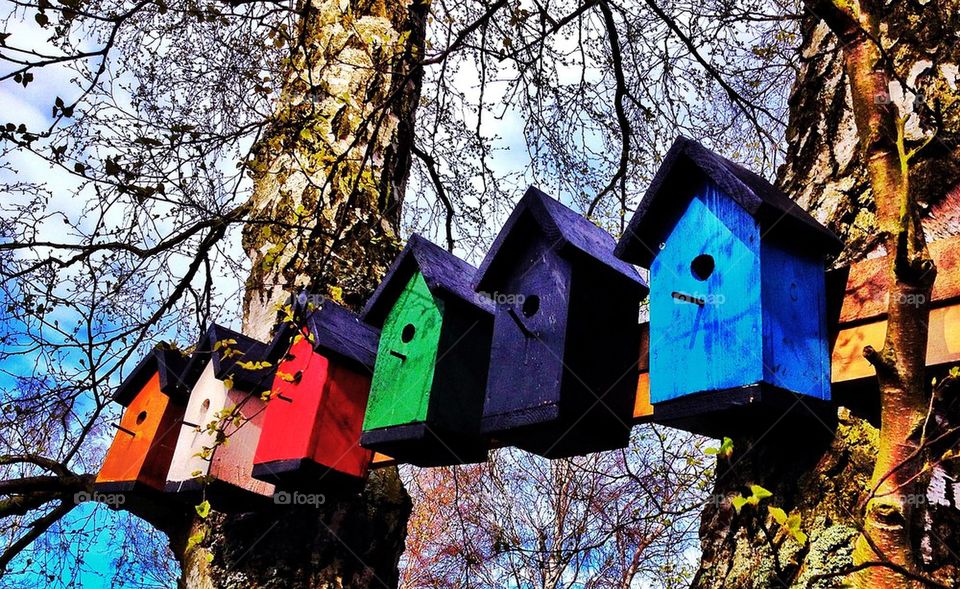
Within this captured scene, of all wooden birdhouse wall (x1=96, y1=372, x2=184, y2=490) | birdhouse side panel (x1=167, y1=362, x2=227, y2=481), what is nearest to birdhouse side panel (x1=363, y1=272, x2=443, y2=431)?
birdhouse side panel (x1=167, y1=362, x2=227, y2=481)

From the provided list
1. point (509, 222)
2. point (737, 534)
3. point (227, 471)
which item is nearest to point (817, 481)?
point (737, 534)

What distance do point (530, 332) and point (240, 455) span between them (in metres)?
1.46

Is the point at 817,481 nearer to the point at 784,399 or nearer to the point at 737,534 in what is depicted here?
the point at 737,534

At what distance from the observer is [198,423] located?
135 inches

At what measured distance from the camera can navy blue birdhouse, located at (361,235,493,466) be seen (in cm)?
243

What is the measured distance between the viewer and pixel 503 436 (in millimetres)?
2295

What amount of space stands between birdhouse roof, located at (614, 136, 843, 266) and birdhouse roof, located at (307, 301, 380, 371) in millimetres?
1162

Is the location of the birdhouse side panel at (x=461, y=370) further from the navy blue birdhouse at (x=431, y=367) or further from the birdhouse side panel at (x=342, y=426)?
the birdhouse side panel at (x=342, y=426)

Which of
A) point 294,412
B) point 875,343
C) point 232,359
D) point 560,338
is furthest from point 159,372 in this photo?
point 875,343

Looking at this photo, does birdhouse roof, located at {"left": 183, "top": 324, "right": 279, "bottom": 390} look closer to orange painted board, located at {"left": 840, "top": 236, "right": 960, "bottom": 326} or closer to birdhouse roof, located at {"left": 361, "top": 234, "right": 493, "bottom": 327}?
birdhouse roof, located at {"left": 361, "top": 234, "right": 493, "bottom": 327}

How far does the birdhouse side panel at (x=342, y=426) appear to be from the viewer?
2.78 m

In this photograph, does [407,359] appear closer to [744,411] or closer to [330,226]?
[744,411]

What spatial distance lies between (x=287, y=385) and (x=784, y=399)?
1853 mm

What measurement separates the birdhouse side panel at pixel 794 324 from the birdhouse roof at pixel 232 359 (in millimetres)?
1857
